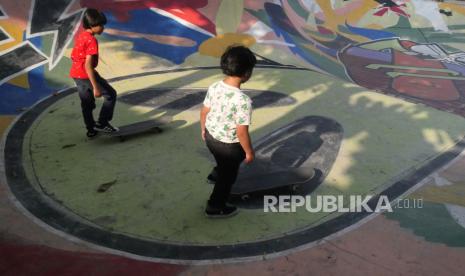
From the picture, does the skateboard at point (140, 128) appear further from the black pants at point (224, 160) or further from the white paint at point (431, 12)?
the white paint at point (431, 12)

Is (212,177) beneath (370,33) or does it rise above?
beneath

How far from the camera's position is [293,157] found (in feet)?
18.3

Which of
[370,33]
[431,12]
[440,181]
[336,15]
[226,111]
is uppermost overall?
[226,111]

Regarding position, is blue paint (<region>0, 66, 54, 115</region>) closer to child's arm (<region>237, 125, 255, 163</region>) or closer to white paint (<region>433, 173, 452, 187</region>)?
child's arm (<region>237, 125, 255, 163</region>)

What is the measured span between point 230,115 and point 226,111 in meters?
0.05

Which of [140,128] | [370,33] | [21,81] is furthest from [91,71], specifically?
[370,33]

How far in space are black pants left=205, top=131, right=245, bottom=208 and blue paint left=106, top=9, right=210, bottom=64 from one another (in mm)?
6012

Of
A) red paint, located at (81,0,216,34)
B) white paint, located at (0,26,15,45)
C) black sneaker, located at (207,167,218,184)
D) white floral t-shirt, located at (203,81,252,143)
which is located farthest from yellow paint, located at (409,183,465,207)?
white paint, located at (0,26,15,45)

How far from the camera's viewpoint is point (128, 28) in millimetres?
10047

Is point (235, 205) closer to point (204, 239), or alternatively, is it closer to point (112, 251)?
point (204, 239)

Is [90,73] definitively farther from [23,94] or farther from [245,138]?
[23,94]

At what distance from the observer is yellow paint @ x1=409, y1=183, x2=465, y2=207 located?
15.5 feet

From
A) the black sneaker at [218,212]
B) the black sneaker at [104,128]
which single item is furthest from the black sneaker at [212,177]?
the black sneaker at [104,128]

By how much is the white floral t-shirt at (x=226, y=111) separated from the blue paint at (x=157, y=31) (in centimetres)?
613
